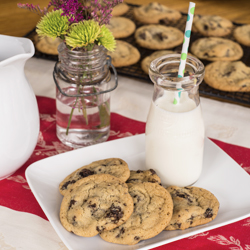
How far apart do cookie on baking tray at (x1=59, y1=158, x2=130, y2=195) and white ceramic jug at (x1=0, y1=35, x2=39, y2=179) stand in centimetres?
14

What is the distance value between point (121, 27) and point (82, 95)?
0.88 metres

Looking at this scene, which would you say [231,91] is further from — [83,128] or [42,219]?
[42,219]

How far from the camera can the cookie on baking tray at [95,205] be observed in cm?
73

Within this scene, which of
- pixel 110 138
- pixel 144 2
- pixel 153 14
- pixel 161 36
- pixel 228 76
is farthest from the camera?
pixel 144 2

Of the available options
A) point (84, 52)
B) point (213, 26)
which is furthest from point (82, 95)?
point (213, 26)

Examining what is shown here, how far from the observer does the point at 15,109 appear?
0.87m

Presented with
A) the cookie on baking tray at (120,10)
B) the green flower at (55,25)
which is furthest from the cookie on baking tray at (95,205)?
the cookie on baking tray at (120,10)

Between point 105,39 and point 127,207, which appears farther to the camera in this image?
point 105,39

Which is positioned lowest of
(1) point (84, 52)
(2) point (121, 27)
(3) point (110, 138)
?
(3) point (110, 138)

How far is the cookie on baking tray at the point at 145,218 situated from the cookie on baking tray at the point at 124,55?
0.77 metres

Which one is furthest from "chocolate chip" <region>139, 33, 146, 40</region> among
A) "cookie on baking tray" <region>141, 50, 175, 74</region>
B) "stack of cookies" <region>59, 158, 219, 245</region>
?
"stack of cookies" <region>59, 158, 219, 245</region>

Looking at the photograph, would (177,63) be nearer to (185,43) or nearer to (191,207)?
(185,43)

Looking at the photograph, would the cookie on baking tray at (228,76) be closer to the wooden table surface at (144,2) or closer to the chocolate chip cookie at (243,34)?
the chocolate chip cookie at (243,34)

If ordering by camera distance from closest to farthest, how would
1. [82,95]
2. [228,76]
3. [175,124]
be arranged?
[175,124] → [82,95] → [228,76]
